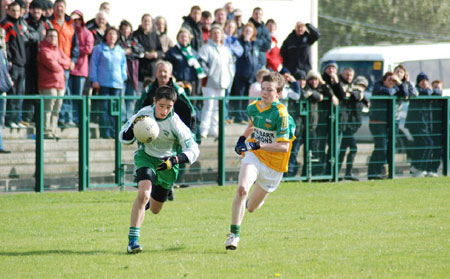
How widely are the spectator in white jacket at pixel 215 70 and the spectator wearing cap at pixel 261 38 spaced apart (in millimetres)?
1316

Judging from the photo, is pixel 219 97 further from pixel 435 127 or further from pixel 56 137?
pixel 435 127

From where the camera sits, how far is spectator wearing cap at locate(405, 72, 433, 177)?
1947 centimetres

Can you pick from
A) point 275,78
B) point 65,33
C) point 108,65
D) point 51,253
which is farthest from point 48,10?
point 51,253

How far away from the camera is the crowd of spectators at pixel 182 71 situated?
52.9ft

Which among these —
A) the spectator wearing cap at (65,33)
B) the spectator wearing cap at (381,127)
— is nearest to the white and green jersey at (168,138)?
the spectator wearing cap at (65,33)

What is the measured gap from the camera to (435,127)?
19797 millimetres

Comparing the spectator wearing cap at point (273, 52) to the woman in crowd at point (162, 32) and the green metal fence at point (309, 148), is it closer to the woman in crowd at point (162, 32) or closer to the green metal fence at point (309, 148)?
the green metal fence at point (309, 148)

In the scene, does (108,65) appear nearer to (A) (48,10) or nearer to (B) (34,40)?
(B) (34,40)

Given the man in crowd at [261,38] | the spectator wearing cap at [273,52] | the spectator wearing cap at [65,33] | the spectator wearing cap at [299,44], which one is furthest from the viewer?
the spectator wearing cap at [273,52]

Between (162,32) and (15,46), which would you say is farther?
(162,32)

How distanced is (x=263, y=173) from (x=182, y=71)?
737cm

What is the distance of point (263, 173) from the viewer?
1048 centimetres

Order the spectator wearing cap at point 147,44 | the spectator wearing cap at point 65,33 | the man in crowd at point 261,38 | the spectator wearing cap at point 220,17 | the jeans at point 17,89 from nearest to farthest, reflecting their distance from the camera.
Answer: the jeans at point 17,89 < the spectator wearing cap at point 65,33 < the spectator wearing cap at point 147,44 < the spectator wearing cap at point 220,17 < the man in crowd at point 261,38

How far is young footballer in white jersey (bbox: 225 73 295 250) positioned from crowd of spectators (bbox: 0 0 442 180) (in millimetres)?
5019
